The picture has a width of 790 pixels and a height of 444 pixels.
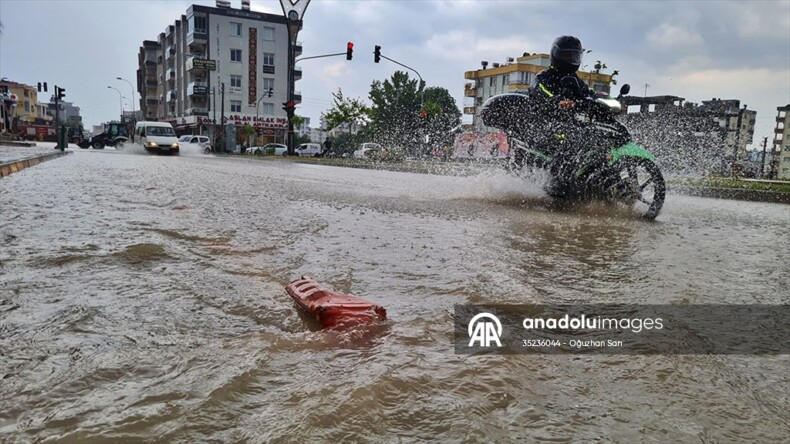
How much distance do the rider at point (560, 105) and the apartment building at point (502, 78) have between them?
169 ft

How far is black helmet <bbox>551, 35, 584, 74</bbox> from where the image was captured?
22.4 feet

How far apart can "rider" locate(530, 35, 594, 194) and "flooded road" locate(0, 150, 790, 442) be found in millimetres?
2155

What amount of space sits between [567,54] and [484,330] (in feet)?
18.6

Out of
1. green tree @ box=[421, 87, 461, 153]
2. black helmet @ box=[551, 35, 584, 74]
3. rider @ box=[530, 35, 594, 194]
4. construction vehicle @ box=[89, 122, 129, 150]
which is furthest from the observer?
green tree @ box=[421, 87, 461, 153]

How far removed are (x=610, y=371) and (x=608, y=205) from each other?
532cm

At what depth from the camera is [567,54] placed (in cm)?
684

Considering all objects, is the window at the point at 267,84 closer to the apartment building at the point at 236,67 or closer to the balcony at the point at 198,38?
the apartment building at the point at 236,67

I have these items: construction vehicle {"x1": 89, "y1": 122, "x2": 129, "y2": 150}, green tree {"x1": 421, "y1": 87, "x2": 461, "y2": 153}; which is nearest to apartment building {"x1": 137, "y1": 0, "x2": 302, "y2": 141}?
green tree {"x1": 421, "y1": 87, "x2": 461, "y2": 153}

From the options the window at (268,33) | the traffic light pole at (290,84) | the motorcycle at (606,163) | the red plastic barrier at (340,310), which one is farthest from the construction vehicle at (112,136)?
the red plastic barrier at (340,310)

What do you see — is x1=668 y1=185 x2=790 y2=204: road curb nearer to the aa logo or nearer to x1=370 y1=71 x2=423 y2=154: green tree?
the aa logo

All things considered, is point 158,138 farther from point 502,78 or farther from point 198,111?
point 502,78

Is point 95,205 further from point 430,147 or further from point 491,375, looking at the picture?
point 430,147

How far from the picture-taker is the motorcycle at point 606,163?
20.3 ft

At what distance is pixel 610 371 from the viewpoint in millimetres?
1768
